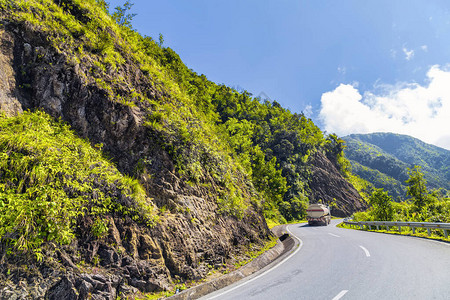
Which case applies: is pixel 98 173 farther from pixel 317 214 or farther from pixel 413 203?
pixel 413 203

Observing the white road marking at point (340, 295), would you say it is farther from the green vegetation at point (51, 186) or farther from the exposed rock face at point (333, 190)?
the exposed rock face at point (333, 190)

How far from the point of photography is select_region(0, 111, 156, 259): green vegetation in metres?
5.18

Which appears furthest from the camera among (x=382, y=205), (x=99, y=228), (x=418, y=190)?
(x=382, y=205)

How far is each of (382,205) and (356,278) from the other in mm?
22670

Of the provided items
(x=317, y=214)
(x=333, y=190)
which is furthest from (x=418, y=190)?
(x=333, y=190)

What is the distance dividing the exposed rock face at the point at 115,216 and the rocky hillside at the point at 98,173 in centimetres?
4

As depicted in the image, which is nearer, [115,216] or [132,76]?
[115,216]

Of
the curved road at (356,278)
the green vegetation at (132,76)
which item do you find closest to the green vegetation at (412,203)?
the curved road at (356,278)

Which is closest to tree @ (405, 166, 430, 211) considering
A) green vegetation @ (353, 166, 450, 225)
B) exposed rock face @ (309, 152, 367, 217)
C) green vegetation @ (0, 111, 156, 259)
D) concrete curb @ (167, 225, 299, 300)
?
green vegetation @ (353, 166, 450, 225)

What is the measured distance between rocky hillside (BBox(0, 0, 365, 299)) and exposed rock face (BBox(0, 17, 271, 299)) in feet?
0.12

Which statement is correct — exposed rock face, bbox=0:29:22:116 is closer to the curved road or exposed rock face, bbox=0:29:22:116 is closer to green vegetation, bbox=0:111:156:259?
green vegetation, bbox=0:111:156:259

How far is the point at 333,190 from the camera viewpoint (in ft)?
229

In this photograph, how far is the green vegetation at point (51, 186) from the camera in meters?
5.18

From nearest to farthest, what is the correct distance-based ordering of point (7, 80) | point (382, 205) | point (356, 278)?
point (356, 278) → point (7, 80) → point (382, 205)
